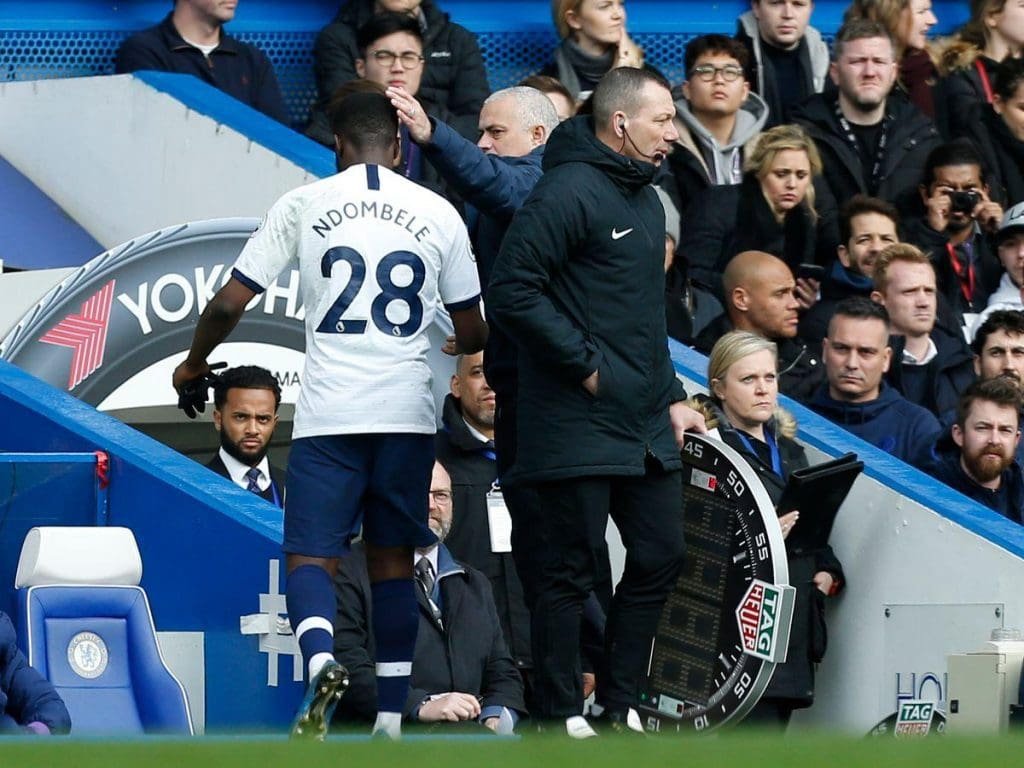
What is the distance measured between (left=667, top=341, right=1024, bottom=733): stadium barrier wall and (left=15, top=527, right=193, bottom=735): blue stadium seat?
260cm

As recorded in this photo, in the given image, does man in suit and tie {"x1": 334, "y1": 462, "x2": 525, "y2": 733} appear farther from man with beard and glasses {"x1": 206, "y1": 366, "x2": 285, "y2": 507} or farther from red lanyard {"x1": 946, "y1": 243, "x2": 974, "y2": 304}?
red lanyard {"x1": 946, "y1": 243, "x2": 974, "y2": 304}

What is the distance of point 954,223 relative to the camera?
11781mm

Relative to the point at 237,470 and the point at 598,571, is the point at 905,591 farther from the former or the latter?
the point at 237,470

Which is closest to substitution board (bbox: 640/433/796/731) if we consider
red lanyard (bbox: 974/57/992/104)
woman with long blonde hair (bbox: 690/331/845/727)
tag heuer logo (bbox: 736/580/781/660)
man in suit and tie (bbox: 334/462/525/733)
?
tag heuer logo (bbox: 736/580/781/660)

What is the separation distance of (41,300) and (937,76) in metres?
5.32

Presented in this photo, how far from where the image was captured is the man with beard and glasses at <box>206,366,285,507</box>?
9.36m

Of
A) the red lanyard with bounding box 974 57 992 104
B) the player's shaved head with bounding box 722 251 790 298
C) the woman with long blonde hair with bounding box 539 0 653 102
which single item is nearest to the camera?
the player's shaved head with bounding box 722 251 790 298

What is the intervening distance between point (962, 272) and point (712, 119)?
54.0 inches

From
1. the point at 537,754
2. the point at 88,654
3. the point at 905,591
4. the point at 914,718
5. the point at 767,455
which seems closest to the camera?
the point at 537,754

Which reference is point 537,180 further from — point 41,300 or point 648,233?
point 41,300

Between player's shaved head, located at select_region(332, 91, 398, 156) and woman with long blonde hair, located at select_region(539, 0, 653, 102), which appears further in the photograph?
woman with long blonde hair, located at select_region(539, 0, 653, 102)

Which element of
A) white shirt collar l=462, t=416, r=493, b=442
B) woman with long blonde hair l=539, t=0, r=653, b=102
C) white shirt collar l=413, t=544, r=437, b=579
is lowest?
white shirt collar l=413, t=544, r=437, b=579

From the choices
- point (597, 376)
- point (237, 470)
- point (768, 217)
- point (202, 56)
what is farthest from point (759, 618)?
point (202, 56)

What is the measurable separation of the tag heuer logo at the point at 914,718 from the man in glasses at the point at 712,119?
3687mm
